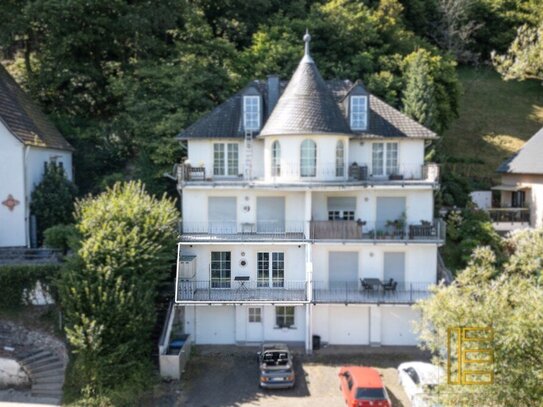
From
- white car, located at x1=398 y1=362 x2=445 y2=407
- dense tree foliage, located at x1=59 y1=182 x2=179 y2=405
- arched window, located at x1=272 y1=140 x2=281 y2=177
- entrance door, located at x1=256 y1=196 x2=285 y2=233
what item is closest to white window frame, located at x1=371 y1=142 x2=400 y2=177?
arched window, located at x1=272 y1=140 x2=281 y2=177

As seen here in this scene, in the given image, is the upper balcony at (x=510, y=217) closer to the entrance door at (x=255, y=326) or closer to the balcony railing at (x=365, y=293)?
the balcony railing at (x=365, y=293)

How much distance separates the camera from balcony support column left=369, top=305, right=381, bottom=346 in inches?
990

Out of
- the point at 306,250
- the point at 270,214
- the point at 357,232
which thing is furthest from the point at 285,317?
the point at 357,232

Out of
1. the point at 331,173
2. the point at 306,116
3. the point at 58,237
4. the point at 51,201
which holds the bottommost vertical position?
the point at 58,237

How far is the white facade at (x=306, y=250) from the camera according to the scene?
2461 centimetres

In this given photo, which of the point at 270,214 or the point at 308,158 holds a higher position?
the point at 308,158

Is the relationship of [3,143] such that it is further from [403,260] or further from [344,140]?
[403,260]

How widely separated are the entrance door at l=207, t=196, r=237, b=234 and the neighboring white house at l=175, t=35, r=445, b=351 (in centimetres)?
5

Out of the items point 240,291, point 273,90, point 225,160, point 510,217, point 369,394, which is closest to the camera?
point 369,394

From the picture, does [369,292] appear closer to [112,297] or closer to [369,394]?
[369,394]

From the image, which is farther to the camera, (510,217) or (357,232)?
(510,217)

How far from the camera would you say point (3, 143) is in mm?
27281

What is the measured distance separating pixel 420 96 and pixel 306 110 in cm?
1257

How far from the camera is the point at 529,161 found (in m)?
34.5
